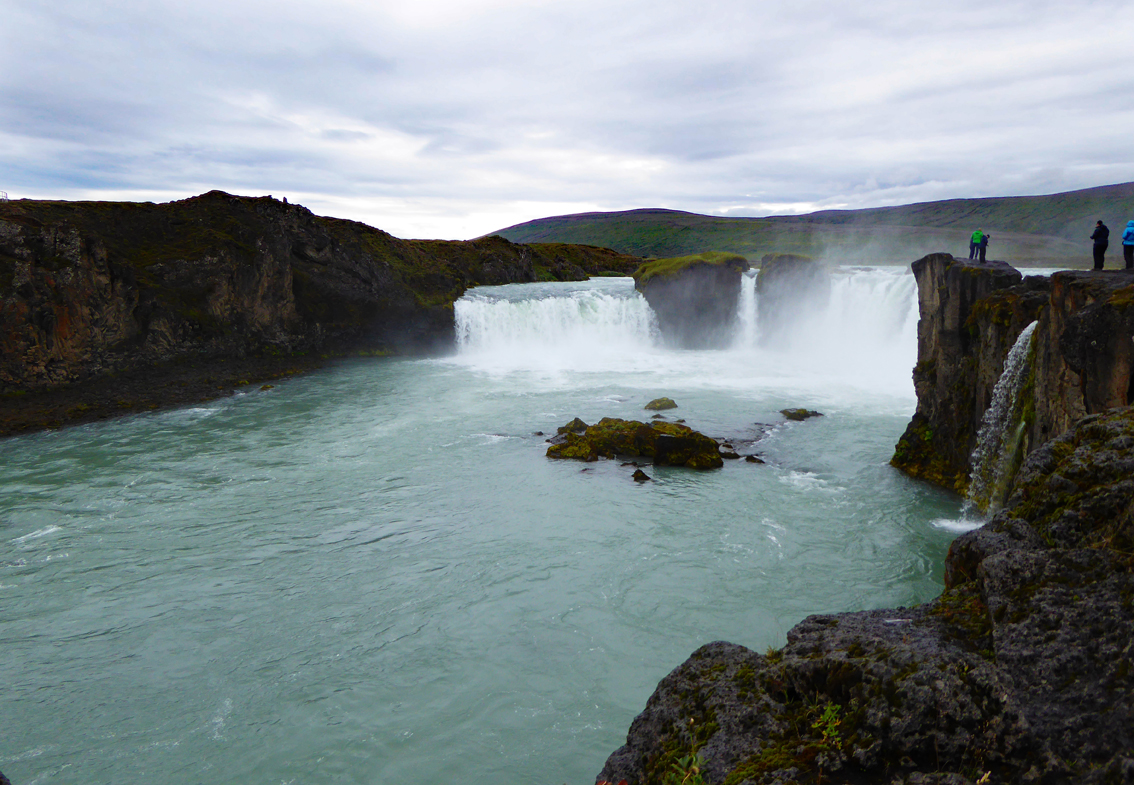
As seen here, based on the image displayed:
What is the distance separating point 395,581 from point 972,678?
965 centimetres

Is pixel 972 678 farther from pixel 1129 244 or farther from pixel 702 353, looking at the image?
pixel 702 353

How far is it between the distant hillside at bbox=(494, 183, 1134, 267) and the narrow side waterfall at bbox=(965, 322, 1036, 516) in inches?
3322

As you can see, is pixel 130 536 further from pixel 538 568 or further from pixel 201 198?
pixel 201 198

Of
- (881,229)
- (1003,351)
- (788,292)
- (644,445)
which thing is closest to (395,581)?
(644,445)

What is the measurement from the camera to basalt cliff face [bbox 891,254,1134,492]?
9258 millimetres

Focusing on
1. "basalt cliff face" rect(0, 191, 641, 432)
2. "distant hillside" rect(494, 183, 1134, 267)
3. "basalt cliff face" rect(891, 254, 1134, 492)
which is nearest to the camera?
"basalt cliff face" rect(891, 254, 1134, 492)

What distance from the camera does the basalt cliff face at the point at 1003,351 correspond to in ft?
30.4

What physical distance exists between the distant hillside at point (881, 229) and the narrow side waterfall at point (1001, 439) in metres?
84.4

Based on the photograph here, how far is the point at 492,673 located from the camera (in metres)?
8.77

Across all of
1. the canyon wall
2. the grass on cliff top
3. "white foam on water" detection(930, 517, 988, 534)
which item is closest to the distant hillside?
the grass on cliff top

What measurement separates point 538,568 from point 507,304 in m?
33.9

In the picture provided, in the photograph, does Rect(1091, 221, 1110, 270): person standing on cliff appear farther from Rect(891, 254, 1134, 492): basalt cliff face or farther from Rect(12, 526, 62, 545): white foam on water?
Rect(12, 526, 62, 545): white foam on water

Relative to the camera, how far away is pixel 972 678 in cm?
359

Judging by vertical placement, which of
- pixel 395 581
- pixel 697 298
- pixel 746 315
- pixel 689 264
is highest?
pixel 689 264
